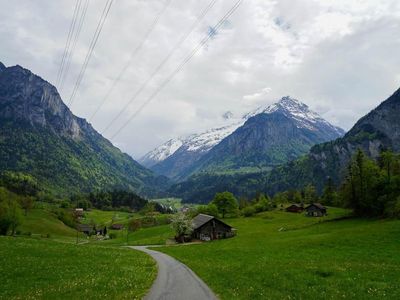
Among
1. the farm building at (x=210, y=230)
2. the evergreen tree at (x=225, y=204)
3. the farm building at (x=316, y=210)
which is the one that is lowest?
the farm building at (x=210, y=230)

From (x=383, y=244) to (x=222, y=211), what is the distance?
117 metres

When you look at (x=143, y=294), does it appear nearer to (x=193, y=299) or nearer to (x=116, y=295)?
(x=116, y=295)

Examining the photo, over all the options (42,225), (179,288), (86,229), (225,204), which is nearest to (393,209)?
(179,288)

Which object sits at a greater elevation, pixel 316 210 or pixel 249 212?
pixel 249 212

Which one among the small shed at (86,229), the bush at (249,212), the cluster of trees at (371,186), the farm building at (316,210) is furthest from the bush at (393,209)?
the small shed at (86,229)

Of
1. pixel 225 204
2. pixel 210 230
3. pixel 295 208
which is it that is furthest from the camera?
pixel 295 208

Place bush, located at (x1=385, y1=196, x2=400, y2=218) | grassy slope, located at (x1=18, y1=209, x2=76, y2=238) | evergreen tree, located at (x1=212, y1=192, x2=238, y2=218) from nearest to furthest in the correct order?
1. bush, located at (x1=385, y1=196, x2=400, y2=218)
2. grassy slope, located at (x1=18, y1=209, x2=76, y2=238)
3. evergreen tree, located at (x1=212, y1=192, x2=238, y2=218)

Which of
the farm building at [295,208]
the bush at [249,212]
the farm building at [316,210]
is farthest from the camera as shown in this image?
the farm building at [295,208]

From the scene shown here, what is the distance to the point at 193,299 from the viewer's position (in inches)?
819

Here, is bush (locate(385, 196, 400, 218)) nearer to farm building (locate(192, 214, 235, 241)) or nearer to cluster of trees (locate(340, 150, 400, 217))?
cluster of trees (locate(340, 150, 400, 217))

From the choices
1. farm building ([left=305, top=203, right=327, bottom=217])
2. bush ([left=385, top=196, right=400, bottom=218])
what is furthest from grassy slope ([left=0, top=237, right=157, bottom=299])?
farm building ([left=305, top=203, right=327, bottom=217])

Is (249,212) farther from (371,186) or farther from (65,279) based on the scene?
(65,279)

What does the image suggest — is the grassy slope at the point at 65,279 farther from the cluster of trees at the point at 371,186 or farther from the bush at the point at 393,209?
the cluster of trees at the point at 371,186

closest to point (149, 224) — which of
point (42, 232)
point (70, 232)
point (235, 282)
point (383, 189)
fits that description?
point (70, 232)
